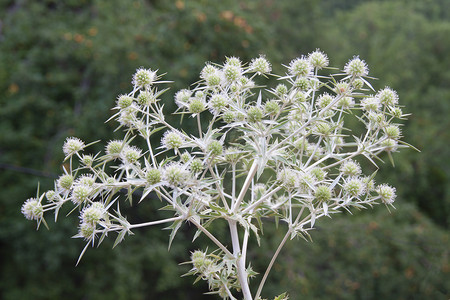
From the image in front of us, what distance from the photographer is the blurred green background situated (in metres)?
4.95

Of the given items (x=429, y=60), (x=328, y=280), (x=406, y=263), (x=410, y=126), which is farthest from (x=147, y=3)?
(x=429, y=60)

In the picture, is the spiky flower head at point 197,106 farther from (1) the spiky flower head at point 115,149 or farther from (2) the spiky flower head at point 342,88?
(2) the spiky flower head at point 342,88

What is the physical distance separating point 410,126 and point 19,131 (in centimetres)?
772

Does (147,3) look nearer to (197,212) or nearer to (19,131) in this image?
(19,131)

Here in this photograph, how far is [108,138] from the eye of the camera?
4906 millimetres

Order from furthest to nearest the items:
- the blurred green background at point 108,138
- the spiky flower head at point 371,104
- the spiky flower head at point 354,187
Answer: the blurred green background at point 108,138, the spiky flower head at point 371,104, the spiky flower head at point 354,187

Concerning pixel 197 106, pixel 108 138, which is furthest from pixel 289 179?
pixel 108 138

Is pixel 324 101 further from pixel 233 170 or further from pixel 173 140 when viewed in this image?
pixel 173 140

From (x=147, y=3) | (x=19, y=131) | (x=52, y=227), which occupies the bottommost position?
(x=52, y=227)

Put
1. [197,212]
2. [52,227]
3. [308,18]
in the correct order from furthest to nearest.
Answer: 1. [308,18]
2. [52,227]
3. [197,212]

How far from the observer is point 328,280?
639 centimetres

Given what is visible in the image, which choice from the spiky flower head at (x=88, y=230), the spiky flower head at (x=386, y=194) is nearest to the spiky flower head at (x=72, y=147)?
the spiky flower head at (x=88, y=230)

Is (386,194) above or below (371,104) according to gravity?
below

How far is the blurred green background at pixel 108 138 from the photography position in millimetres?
4945
